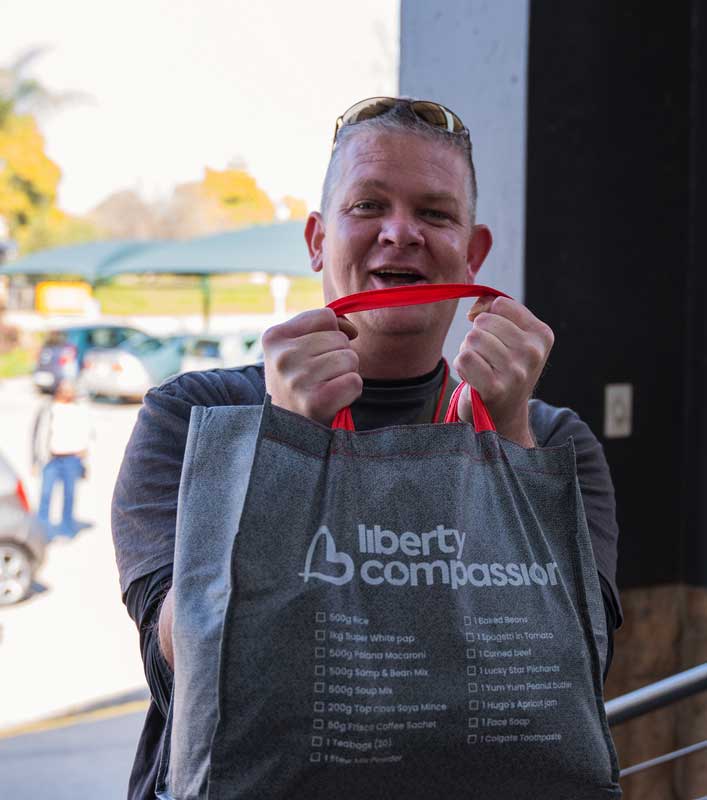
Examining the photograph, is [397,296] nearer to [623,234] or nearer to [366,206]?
[366,206]

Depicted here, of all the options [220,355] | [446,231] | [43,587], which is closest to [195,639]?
[446,231]

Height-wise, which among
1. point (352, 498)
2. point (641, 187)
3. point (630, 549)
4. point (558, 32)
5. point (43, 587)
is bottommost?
point (43, 587)

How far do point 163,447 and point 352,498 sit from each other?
1.01 ft

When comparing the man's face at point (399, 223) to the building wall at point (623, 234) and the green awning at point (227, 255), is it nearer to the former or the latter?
the building wall at point (623, 234)

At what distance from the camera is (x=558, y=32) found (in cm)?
223

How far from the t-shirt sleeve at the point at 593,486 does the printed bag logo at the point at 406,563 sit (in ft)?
0.89

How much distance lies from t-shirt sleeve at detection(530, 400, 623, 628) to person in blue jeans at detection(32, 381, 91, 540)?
5130mm

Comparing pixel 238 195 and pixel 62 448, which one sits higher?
pixel 238 195

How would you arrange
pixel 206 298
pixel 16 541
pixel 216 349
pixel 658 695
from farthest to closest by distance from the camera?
pixel 206 298
pixel 216 349
pixel 16 541
pixel 658 695

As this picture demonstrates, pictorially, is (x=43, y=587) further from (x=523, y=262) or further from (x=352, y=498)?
(x=352, y=498)

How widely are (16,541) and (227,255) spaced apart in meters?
3.05

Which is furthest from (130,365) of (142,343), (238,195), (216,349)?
(238,195)

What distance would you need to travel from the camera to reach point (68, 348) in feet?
22.5

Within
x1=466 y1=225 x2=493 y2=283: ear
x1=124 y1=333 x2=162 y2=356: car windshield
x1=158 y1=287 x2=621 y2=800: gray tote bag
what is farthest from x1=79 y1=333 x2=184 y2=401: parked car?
x1=158 y1=287 x2=621 y2=800: gray tote bag
